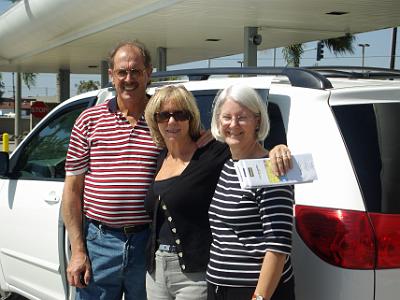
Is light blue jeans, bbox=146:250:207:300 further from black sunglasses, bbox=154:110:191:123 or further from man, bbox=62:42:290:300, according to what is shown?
black sunglasses, bbox=154:110:191:123

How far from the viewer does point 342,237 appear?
222cm

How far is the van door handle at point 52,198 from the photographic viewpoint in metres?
3.72

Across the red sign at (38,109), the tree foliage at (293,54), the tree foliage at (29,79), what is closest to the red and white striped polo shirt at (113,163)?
Answer: the red sign at (38,109)

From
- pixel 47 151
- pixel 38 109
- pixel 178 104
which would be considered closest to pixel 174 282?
pixel 178 104

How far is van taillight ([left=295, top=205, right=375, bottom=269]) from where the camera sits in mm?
2193

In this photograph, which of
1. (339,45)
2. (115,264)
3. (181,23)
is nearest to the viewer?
(115,264)

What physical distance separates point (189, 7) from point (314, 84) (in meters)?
10.6

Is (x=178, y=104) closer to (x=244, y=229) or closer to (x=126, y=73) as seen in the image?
(x=126, y=73)

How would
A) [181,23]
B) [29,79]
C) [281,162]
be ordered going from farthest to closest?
[29,79] < [181,23] < [281,162]

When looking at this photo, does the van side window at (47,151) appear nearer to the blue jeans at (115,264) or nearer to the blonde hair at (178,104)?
the blue jeans at (115,264)

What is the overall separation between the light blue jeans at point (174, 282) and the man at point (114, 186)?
0.29m

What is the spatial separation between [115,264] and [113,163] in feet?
1.69

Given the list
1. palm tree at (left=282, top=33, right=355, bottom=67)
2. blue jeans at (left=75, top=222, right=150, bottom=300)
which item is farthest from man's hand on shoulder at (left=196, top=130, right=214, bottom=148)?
palm tree at (left=282, top=33, right=355, bottom=67)

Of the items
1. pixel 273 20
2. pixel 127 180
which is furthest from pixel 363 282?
pixel 273 20
